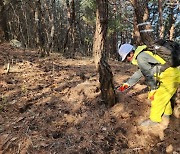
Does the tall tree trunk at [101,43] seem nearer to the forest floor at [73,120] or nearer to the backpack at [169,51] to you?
the forest floor at [73,120]

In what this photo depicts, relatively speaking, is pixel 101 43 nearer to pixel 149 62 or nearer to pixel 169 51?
pixel 149 62

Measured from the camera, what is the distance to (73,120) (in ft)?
17.8

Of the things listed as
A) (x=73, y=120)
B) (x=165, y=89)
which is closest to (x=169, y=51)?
(x=165, y=89)

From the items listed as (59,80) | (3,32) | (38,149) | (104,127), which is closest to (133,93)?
(104,127)

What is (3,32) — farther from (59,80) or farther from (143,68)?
(143,68)

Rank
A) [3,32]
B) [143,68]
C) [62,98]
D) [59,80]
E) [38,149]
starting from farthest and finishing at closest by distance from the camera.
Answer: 1. [3,32]
2. [59,80]
3. [62,98]
4. [143,68]
5. [38,149]

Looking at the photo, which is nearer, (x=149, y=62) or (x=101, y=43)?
(x=149, y=62)

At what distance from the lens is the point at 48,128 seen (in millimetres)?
5168

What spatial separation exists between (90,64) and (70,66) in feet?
3.19

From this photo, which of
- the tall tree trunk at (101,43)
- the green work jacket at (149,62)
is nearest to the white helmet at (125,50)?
the green work jacket at (149,62)

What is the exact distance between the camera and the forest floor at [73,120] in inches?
190

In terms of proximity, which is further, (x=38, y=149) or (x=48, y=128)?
(x=48, y=128)

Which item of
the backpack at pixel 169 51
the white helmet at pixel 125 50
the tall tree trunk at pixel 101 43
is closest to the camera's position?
the backpack at pixel 169 51

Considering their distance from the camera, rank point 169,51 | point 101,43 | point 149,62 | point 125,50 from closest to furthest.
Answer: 1. point 169,51
2. point 149,62
3. point 125,50
4. point 101,43
